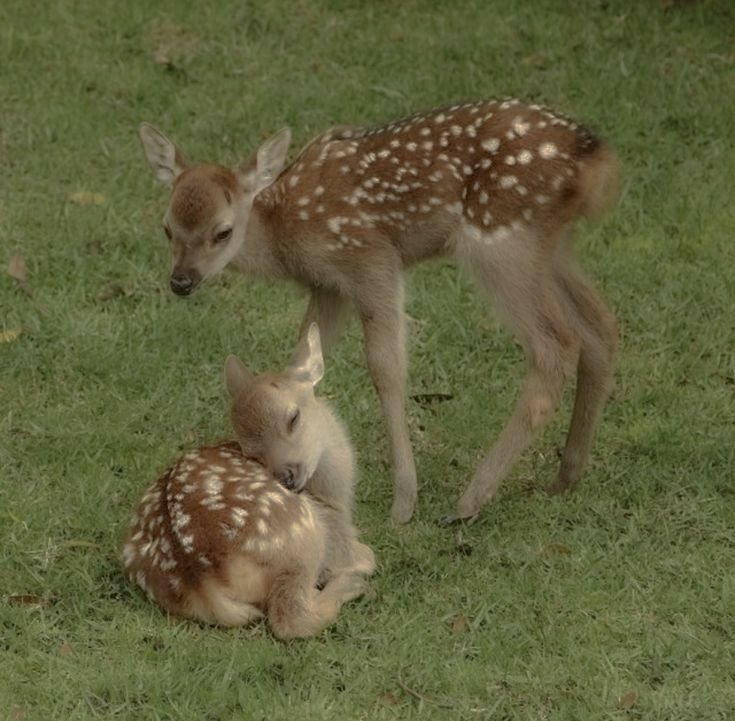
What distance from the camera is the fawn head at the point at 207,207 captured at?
6586 millimetres

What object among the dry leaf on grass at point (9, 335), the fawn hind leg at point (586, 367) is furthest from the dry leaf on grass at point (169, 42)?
the fawn hind leg at point (586, 367)

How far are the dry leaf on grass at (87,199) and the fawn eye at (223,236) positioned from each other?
2.25m

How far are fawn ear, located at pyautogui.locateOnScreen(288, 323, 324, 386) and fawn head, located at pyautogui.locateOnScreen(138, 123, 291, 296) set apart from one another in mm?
477

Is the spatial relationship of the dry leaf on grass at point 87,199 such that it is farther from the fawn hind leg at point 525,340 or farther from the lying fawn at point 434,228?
the fawn hind leg at point 525,340

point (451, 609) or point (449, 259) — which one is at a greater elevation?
point (449, 259)

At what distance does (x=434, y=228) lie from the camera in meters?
6.56

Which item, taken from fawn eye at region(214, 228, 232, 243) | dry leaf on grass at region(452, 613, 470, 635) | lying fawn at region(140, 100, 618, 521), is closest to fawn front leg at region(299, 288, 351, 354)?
lying fawn at region(140, 100, 618, 521)

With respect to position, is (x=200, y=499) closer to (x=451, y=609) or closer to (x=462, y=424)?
(x=451, y=609)

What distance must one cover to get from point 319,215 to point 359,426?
1011 mm

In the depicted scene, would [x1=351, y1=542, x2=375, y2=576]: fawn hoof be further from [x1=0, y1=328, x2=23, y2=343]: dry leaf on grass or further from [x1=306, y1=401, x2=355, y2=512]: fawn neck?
[x1=0, y1=328, x2=23, y2=343]: dry leaf on grass

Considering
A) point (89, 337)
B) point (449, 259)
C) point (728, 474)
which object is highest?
point (449, 259)

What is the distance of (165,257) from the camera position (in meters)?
8.35

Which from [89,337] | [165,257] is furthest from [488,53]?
[89,337]

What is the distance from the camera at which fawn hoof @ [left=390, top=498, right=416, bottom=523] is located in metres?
6.54
